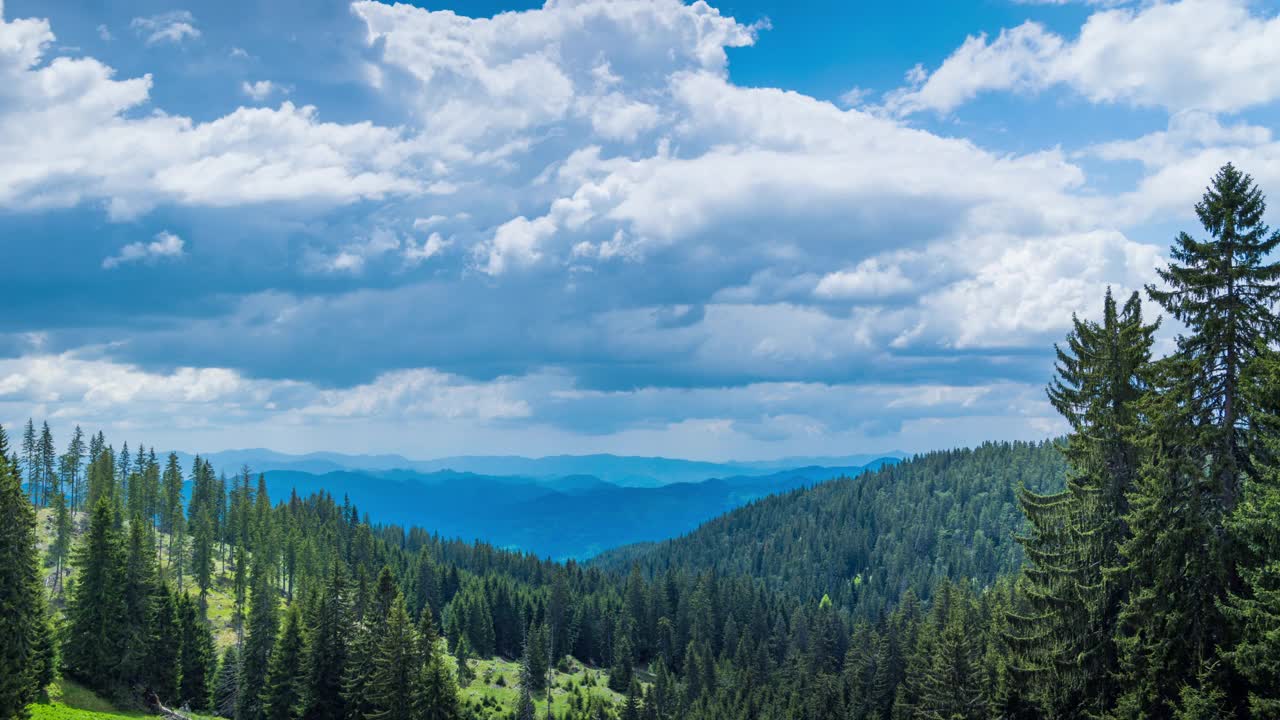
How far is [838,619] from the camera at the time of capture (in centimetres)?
15488

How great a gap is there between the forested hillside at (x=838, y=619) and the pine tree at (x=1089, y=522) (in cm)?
10

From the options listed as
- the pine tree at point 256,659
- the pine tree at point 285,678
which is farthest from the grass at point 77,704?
the pine tree at point 256,659

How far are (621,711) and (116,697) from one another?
215 feet

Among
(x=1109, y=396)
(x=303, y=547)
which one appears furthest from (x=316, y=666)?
(x=303, y=547)

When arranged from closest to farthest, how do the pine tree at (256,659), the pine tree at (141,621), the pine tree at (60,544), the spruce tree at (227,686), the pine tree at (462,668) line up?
the pine tree at (141,621) → the pine tree at (256,659) → the spruce tree at (227,686) → the pine tree at (462,668) → the pine tree at (60,544)

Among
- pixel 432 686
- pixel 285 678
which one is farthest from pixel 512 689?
pixel 432 686

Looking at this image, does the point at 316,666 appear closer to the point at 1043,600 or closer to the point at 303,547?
the point at 1043,600

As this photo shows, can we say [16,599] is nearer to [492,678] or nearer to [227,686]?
[227,686]

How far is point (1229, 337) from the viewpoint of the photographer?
3309 cm

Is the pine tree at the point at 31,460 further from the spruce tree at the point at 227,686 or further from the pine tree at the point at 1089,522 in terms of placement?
the pine tree at the point at 1089,522

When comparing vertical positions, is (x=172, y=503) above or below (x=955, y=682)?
above

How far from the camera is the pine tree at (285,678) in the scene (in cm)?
6862

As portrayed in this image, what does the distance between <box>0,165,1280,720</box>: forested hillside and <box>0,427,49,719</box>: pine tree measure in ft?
0.65

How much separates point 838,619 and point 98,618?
12389 cm
